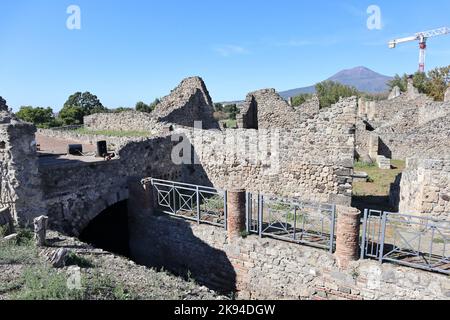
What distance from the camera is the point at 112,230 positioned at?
11.8 m

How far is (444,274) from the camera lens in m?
6.55

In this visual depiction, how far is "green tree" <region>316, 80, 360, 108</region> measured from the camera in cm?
6122

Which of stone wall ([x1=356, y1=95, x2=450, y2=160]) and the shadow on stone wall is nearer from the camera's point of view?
the shadow on stone wall

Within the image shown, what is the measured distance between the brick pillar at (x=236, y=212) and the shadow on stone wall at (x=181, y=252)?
0.71m

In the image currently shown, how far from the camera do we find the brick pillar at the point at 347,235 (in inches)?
280

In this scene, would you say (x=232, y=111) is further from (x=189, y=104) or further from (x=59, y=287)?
(x=59, y=287)

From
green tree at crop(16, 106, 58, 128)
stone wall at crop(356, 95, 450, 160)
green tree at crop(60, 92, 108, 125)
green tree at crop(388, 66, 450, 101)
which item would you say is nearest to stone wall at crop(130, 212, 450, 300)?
stone wall at crop(356, 95, 450, 160)

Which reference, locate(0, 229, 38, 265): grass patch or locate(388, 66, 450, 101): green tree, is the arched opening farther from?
locate(388, 66, 450, 101): green tree

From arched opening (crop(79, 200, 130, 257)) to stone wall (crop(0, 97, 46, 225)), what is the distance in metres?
3.44

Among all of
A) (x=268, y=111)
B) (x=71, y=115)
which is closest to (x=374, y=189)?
(x=268, y=111)

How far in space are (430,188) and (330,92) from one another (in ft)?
199

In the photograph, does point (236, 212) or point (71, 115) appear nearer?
point (236, 212)

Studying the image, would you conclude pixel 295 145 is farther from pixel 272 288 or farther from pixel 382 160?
pixel 382 160

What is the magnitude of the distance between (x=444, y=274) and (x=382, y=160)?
15.8m
